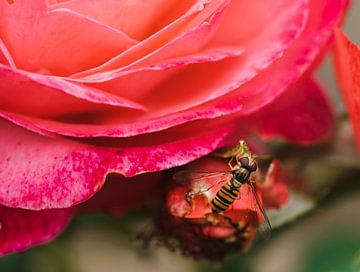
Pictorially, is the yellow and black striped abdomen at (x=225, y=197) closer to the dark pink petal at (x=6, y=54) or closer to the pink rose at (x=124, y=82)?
the pink rose at (x=124, y=82)

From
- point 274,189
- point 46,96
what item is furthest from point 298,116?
point 46,96

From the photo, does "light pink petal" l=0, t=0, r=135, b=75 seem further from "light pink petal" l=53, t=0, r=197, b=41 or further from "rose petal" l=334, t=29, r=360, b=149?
"rose petal" l=334, t=29, r=360, b=149

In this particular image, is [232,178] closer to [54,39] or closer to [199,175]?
[199,175]

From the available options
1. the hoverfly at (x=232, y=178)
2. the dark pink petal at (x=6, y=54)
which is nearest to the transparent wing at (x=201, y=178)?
the hoverfly at (x=232, y=178)

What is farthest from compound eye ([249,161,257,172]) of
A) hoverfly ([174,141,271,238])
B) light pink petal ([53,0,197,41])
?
light pink petal ([53,0,197,41])

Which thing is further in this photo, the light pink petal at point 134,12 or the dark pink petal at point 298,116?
the dark pink petal at point 298,116

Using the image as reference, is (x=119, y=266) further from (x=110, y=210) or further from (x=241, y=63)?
(x=241, y=63)
